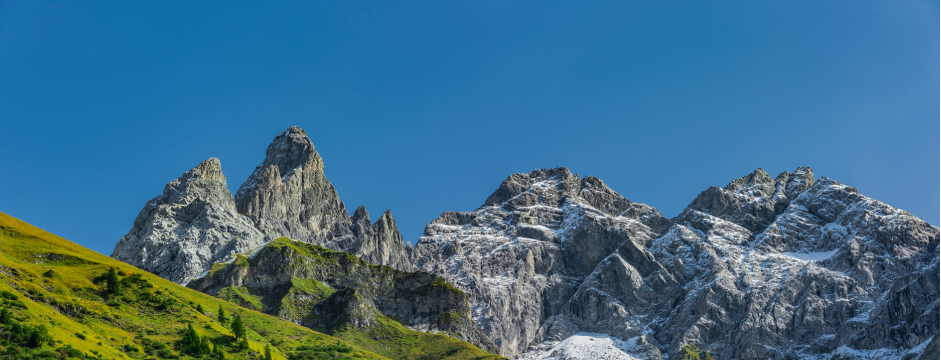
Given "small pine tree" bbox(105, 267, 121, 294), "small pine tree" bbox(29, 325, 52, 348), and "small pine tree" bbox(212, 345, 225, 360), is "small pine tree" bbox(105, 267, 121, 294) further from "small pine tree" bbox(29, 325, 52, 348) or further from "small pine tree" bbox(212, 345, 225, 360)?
"small pine tree" bbox(29, 325, 52, 348)

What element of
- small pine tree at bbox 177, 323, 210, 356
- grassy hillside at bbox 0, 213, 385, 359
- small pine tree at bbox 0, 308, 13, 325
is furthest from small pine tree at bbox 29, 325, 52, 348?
small pine tree at bbox 177, 323, 210, 356

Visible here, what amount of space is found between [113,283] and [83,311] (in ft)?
72.2

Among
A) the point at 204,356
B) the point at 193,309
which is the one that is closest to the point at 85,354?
the point at 204,356

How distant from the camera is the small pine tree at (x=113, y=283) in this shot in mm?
167375

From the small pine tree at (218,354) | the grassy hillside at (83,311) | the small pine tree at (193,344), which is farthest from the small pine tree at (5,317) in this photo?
the small pine tree at (218,354)

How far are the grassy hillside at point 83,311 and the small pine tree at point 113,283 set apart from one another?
0.27 meters

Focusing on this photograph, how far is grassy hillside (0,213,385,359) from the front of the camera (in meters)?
119

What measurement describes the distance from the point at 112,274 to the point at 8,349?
60921 millimetres

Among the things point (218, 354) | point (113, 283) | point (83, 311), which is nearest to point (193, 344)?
point (218, 354)

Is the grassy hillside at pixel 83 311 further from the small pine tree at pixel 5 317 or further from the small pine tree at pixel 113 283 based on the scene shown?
the small pine tree at pixel 113 283

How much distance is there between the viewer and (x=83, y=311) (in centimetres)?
14712

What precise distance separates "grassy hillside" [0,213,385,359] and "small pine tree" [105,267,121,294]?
0.90ft

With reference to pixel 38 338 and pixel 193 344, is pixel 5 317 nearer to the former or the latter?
pixel 38 338

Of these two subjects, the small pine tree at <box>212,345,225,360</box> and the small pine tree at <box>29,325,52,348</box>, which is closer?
the small pine tree at <box>29,325,52,348</box>
